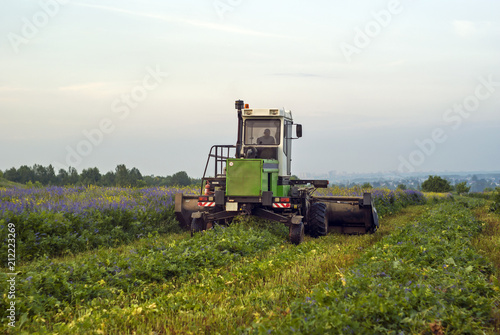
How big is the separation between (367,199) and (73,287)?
981cm

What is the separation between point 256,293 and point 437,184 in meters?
57.8

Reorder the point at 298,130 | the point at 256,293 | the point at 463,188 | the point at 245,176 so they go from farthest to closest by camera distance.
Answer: the point at 463,188 < the point at 298,130 < the point at 245,176 < the point at 256,293

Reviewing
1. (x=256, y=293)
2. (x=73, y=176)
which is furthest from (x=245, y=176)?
(x=73, y=176)

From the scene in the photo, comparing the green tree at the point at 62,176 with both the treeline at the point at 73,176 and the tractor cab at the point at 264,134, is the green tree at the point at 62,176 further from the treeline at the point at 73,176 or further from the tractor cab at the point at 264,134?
the tractor cab at the point at 264,134

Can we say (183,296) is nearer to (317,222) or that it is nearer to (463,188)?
(317,222)

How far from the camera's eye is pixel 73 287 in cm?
662

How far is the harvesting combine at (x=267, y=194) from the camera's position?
1202 cm

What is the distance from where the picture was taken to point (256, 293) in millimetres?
6441

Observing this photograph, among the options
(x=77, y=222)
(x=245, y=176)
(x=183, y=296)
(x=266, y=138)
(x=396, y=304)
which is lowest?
(x=183, y=296)

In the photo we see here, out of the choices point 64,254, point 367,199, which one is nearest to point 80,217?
point 64,254

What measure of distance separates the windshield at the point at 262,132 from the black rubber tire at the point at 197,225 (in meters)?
2.54

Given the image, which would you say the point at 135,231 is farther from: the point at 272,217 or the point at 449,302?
the point at 449,302

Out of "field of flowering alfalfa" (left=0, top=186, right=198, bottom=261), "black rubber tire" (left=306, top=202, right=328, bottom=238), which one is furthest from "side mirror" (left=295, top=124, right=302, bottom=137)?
"field of flowering alfalfa" (left=0, top=186, right=198, bottom=261)

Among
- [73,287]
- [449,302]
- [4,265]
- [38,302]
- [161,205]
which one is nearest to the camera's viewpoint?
[449,302]
